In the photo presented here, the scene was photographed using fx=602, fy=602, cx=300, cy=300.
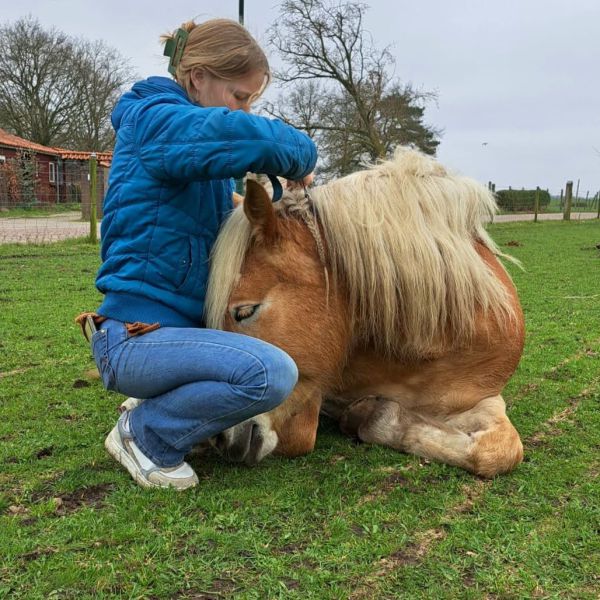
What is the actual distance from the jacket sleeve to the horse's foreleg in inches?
44.0

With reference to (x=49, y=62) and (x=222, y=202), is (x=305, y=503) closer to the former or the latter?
(x=222, y=202)

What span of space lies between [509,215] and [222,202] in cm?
2521

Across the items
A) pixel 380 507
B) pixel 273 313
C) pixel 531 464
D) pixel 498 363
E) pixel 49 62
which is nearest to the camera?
pixel 380 507

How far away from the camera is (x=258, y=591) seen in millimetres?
1597

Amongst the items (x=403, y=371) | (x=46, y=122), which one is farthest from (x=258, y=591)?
(x=46, y=122)

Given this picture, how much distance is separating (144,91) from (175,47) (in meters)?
0.24

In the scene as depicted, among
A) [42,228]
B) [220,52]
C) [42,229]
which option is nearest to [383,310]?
[220,52]

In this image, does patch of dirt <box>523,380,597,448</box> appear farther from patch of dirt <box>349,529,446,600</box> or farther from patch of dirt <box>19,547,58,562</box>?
patch of dirt <box>19,547,58,562</box>

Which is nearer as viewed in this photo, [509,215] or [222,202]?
[222,202]

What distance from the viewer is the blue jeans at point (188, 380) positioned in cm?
208

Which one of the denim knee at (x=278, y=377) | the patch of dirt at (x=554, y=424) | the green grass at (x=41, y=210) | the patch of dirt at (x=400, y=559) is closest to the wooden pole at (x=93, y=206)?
the green grass at (x=41, y=210)

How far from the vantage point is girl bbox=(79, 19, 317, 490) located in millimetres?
2074

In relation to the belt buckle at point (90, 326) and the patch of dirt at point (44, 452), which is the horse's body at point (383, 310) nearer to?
the belt buckle at point (90, 326)

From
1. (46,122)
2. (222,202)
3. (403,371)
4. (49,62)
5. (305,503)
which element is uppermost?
(49,62)
